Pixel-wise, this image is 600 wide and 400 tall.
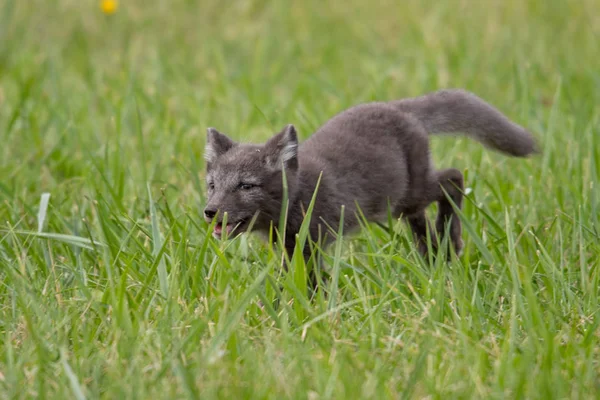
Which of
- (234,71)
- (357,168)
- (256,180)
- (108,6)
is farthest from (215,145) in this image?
(108,6)

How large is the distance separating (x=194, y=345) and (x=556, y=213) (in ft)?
8.52

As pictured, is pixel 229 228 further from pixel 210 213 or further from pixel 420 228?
pixel 420 228

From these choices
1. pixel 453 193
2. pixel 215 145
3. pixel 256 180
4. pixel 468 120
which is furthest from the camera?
pixel 468 120

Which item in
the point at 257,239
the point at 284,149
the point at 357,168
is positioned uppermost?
the point at 284,149

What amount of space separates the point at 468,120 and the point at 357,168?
0.90 meters

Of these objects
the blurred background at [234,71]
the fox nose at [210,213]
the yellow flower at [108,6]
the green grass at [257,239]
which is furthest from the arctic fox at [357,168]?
the yellow flower at [108,6]

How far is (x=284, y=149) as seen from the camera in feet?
16.8

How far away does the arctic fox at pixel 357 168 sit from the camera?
5090mm

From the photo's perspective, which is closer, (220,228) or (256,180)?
(220,228)

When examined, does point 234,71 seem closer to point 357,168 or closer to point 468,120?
point 468,120

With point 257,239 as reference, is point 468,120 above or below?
above

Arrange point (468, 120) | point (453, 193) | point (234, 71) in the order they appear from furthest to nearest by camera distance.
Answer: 1. point (234, 71)
2. point (468, 120)
3. point (453, 193)

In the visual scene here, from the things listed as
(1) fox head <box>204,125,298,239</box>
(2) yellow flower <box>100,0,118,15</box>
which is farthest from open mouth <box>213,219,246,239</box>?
(2) yellow flower <box>100,0,118,15</box>

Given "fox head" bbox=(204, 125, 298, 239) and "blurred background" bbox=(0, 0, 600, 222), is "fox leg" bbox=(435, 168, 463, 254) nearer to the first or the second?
"blurred background" bbox=(0, 0, 600, 222)
